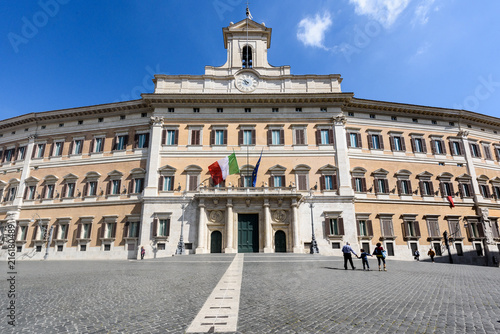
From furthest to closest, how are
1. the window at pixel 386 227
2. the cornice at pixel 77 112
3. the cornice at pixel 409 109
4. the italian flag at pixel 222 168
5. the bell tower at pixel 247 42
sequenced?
1. the bell tower at pixel 247 42
2. the cornice at pixel 77 112
3. the cornice at pixel 409 109
4. the window at pixel 386 227
5. the italian flag at pixel 222 168

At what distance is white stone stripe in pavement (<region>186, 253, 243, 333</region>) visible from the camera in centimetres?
418

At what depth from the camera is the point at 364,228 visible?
952 inches

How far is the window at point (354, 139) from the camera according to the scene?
87.0 ft

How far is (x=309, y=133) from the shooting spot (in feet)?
86.6

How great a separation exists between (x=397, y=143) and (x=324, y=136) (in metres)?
7.67

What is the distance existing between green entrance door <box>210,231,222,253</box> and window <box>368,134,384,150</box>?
16813 mm

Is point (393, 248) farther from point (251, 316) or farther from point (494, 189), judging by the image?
point (251, 316)

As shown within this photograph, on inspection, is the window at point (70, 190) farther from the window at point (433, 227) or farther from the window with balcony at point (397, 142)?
the window at point (433, 227)

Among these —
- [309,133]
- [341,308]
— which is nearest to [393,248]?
[309,133]

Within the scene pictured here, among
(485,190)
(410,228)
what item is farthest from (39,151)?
(485,190)

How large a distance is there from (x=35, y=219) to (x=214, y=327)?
97.9ft

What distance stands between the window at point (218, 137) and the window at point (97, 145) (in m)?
11.3

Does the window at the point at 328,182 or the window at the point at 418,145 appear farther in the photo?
the window at the point at 418,145

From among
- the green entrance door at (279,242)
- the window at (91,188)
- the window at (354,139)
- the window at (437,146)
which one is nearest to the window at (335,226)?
the green entrance door at (279,242)
